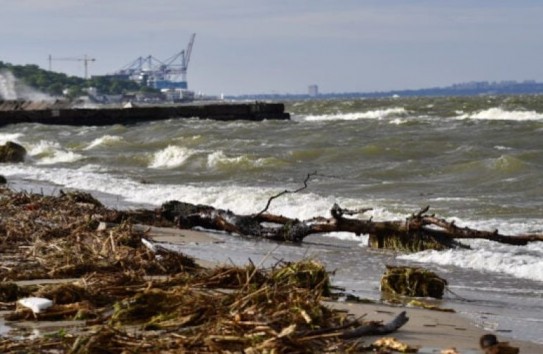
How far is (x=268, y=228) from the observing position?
43.3 feet

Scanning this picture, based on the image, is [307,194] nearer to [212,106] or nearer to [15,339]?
[15,339]

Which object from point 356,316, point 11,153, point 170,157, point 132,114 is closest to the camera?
point 356,316

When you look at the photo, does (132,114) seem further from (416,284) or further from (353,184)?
(416,284)

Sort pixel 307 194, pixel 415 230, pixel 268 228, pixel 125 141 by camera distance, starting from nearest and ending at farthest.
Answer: pixel 415 230
pixel 268 228
pixel 307 194
pixel 125 141

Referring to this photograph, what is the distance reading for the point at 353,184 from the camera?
70.4 ft

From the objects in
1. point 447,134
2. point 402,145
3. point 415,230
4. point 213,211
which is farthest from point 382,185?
→ point 447,134

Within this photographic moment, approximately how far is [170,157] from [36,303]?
2465 cm

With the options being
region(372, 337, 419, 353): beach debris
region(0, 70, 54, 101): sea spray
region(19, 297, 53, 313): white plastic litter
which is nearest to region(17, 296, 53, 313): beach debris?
region(19, 297, 53, 313): white plastic litter

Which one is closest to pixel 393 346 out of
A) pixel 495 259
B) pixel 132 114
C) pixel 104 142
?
pixel 495 259

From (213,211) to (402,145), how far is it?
18.1m

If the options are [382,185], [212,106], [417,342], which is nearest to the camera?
[417,342]

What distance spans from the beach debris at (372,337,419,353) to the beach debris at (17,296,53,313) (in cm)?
200

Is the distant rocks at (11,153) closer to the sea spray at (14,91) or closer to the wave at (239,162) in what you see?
the wave at (239,162)

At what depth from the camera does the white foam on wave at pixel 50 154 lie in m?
33.1
